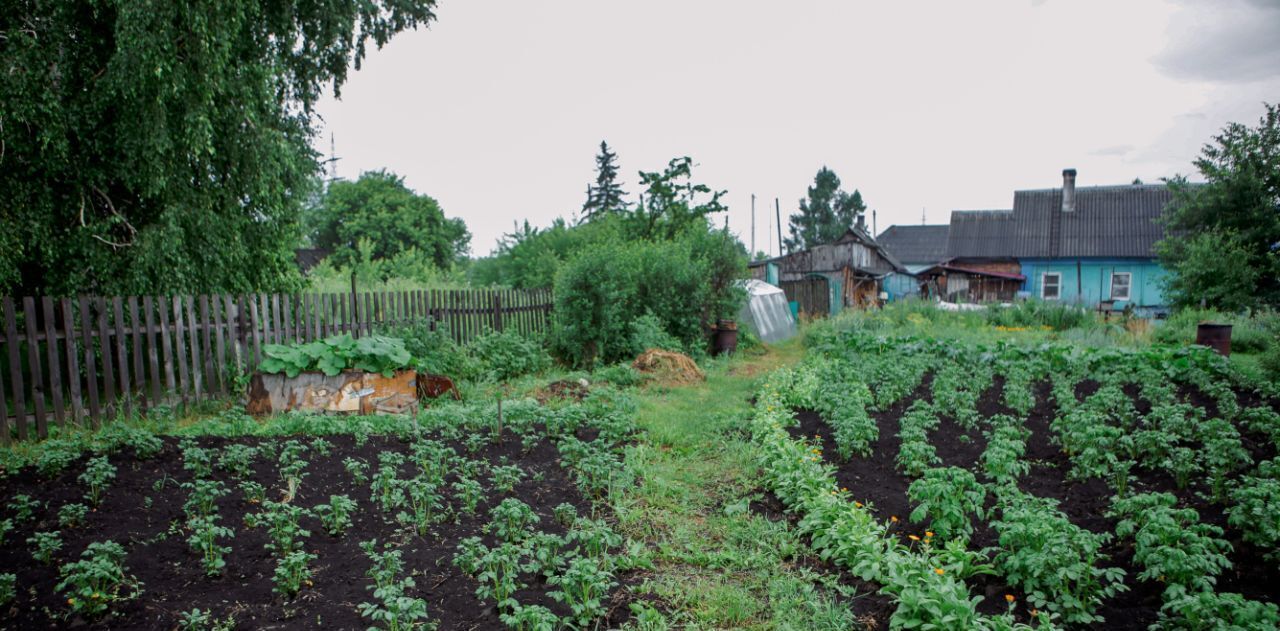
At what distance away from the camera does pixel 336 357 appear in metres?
7.43

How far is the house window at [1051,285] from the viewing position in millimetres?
28812

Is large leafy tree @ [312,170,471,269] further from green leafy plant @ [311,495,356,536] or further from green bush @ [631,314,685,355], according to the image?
green leafy plant @ [311,495,356,536]

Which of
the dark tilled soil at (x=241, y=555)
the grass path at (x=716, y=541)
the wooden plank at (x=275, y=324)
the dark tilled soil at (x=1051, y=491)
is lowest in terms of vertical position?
the grass path at (x=716, y=541)

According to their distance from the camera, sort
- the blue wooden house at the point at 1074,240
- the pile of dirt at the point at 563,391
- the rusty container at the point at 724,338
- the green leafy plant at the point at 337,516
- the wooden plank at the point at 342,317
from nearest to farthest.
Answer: the green leafy plant at the point at 337,516 → the pile of dirt at the point at 563,391 → the wooden plank at the point at 342,317 → the rusty container at the point at 724,338 → the blue wooden house at the point at 1074,240

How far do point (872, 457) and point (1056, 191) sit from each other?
31425mm

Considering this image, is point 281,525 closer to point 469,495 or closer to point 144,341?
point 469,495

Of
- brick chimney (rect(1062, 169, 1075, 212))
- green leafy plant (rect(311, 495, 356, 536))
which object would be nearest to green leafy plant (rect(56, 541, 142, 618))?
green leafy plant (rect(311, 495, 356, 536))

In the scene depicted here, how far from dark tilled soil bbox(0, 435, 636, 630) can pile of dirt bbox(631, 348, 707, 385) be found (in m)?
5.53

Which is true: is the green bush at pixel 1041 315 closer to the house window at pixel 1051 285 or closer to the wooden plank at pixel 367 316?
the house window at pixel 1051 285

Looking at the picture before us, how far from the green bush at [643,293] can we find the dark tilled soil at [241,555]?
23.6 ft

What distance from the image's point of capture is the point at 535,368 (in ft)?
36.3

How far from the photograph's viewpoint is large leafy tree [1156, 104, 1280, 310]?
55.6 feet

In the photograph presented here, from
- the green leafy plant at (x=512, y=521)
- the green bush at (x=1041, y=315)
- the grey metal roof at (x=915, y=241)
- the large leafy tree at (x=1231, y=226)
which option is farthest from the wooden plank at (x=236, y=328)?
the grey metal roof at (x=915, y=241)

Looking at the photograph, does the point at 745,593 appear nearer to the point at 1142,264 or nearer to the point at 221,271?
the point at 221,271
